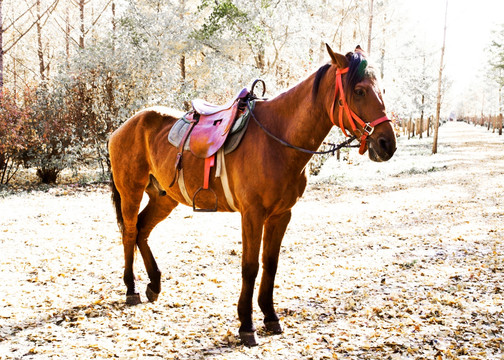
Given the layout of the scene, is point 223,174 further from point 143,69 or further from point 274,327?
point 143,69

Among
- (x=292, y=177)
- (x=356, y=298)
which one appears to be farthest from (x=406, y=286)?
(x=292, y=177)

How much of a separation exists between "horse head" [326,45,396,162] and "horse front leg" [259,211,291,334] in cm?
105

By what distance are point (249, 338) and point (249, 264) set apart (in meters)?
0.67

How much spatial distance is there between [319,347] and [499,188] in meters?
9.97

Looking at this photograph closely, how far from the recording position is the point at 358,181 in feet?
41.9

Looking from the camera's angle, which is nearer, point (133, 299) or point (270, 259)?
point (270, 259)

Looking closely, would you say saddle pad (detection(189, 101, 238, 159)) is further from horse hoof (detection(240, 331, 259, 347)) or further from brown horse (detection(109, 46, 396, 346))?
horse hoof (detection(240, 331, 259, 347))

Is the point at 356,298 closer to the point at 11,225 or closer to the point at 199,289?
the point at 199,289

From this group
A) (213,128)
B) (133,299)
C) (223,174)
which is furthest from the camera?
(133,299)

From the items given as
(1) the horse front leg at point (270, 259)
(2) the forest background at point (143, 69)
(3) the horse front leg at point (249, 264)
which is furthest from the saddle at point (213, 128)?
(2) the forest background at point (143, 69)

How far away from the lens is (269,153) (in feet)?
10.0

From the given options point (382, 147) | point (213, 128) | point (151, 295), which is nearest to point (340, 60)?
point (382, 147)

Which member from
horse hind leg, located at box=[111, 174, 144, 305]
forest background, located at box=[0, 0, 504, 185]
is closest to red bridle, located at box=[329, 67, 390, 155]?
horse hind leg, located at box=[111, 174, 144, 305]

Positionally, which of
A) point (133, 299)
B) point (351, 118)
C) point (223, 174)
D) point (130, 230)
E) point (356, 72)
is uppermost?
point (356, 72)
